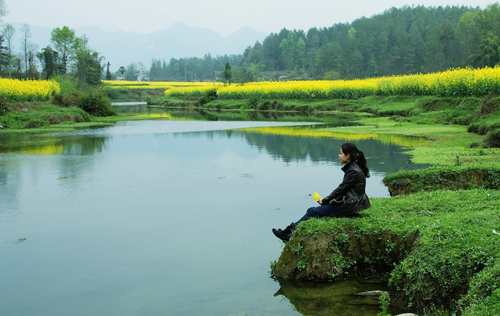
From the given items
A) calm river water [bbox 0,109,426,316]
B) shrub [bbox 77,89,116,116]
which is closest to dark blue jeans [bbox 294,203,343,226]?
calm river water [bbox 0,109,426,316]

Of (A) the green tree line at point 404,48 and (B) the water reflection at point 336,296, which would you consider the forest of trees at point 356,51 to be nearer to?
(A) the green tree line at point 404,48

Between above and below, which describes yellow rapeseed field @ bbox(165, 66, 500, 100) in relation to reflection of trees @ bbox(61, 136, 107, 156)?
above

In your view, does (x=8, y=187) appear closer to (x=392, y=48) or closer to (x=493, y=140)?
(x=493, y=140)

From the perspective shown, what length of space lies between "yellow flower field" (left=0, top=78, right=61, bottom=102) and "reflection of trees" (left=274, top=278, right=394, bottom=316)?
22.6 meters

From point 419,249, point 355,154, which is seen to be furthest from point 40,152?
point 419,249

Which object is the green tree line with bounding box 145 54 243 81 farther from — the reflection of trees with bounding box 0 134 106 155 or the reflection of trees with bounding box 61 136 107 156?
the reflection of trees with bounding box 61 136 107 156

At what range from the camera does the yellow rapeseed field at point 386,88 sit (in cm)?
2136

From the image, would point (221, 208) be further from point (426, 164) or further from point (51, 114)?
point (51, 114)

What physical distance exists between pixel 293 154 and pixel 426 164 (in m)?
4.22

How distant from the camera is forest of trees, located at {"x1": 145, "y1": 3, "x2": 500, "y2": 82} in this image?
70.0 meters

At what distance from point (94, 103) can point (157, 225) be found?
81.8ft

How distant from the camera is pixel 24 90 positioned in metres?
25.9

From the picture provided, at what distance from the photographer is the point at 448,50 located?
75062 mm

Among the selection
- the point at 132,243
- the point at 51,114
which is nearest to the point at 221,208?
the point at 132,243
